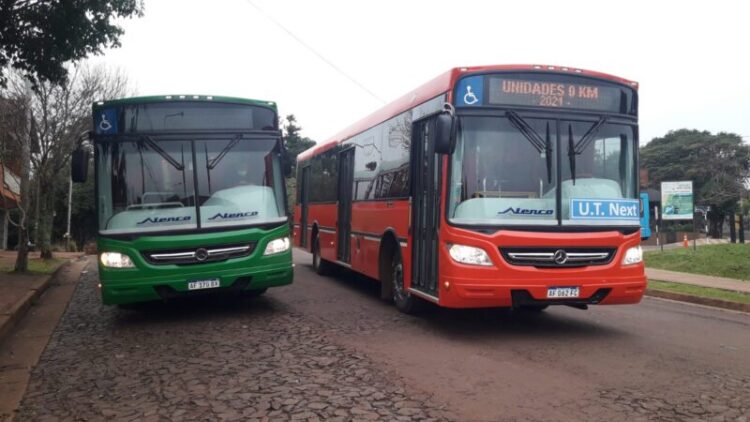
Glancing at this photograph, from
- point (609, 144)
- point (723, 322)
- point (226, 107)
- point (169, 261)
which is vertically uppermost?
point (226, 107)

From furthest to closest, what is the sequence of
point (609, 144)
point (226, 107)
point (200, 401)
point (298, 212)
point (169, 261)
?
point (298, 212)
point (226, 107)
point (169, 261)
point (609, 144)
point (200, 401)

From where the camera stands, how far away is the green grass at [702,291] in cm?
1152

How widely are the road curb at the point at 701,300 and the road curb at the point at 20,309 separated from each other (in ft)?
36.9

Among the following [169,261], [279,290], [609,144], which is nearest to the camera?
[609,144]

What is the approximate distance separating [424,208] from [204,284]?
305 cm

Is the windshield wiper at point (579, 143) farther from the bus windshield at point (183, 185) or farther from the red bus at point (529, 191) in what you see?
the bus windshield at point (183, 185)

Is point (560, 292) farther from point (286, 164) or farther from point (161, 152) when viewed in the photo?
point (161, 152)

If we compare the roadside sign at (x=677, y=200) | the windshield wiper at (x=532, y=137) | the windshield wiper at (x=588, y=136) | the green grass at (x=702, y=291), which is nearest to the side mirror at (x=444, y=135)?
the windshield wiper at (x=532, y=137)

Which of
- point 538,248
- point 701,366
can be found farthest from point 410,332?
point 701,366

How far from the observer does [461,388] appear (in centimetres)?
532

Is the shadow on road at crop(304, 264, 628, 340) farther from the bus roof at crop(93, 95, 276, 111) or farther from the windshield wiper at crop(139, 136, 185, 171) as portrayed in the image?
the bus roof at crop(93, 95, 276, 111)

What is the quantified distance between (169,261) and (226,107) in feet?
7.49

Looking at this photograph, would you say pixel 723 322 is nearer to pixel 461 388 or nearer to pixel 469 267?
pixel 469 267

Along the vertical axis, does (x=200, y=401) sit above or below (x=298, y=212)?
below
